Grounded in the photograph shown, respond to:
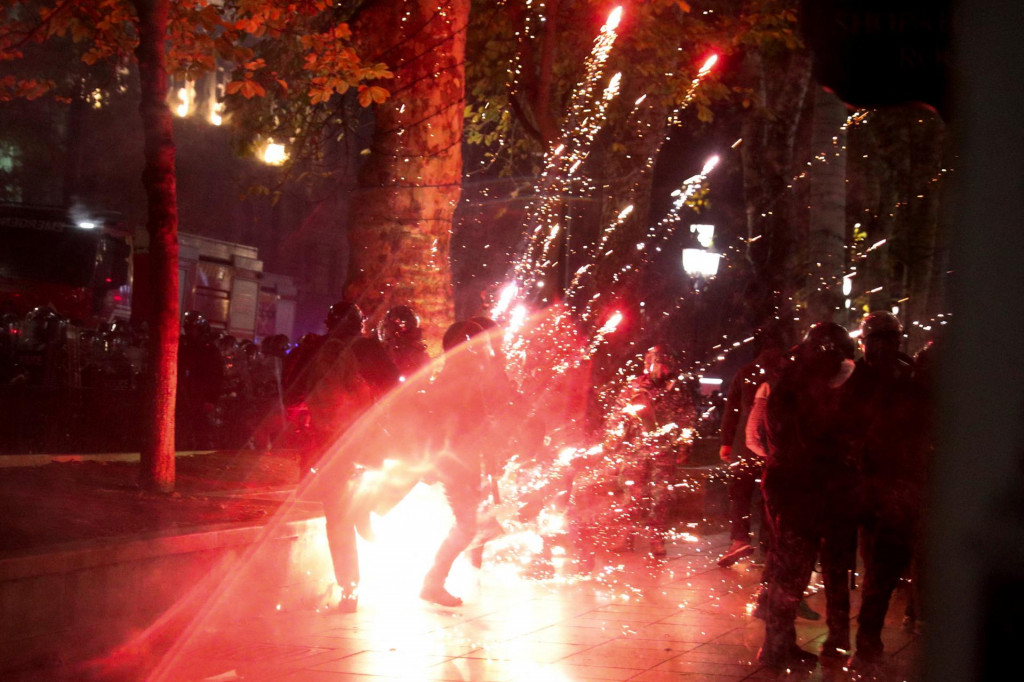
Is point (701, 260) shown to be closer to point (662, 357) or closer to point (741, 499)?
point (662, 357)

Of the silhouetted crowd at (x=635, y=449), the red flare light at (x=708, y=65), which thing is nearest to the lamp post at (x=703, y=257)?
the red flare light at (x=708, y=65)

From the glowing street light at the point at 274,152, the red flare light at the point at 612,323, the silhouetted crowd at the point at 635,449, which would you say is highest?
the glowing street light at the point at 274,152

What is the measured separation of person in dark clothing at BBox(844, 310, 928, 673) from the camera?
623 cm

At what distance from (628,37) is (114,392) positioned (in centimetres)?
869

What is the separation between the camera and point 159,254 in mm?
9453

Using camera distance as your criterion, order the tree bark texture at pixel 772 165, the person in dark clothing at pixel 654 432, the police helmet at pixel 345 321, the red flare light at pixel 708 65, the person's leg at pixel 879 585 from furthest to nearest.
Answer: the tree bark texture at pixel 772 165, the red flare light at pixel 708 65, the person in dark clothing at pixel 654 432, the police helmet at pixel 345 321, the person's leg at pixel 879 585

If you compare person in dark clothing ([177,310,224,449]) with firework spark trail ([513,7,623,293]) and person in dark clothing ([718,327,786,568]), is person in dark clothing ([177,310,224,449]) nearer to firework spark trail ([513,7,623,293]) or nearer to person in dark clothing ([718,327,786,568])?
firework spark trail ([513,7,623,293])

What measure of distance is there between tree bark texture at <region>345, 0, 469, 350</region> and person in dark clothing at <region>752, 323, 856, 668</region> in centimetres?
574

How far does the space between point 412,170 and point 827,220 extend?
621cm

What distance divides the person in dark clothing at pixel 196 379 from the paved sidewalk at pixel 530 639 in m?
8.10

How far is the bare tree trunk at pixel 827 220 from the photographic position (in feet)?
49.3

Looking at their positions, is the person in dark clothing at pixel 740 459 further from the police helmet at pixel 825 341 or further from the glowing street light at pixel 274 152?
the glowing street light at pixel 274 152

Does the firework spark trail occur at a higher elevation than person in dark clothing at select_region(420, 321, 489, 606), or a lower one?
higher

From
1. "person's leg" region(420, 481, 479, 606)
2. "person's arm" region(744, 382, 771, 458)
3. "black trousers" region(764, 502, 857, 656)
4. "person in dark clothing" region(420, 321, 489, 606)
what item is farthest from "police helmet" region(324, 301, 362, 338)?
"black trousers" region(764, 502, 857, 656)
